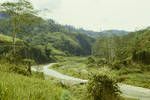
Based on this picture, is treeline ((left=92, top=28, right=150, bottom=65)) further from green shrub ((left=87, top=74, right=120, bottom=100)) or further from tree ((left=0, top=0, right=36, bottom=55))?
green shrub ((left=87, top=74, right=120, bottom=100))

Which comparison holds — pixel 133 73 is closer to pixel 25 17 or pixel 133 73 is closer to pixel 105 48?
pixel 25 17

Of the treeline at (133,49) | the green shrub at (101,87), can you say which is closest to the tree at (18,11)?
the green shrub at (101,87)

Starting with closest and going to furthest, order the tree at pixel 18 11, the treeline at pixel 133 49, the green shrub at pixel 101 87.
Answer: the green shrub at pixel 101 87 < the tree at pixel 18 11 < the treeline at pixel 133 49

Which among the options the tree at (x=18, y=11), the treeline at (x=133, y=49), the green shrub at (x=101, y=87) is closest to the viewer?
the green shrub at (x=101, y=87)

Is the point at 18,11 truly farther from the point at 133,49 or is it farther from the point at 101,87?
the point at 133,49

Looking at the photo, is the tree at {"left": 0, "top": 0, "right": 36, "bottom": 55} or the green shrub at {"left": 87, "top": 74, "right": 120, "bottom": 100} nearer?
the green shrub at {"left": 87, "top": 74, "right": 120, "bottom": 100}

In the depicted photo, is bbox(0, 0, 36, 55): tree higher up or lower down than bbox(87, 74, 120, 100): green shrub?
higher up

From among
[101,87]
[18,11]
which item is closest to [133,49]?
[18,11]

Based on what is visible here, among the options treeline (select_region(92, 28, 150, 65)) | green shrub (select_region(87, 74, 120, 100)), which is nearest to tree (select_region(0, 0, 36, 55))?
green shrub (select_region(87, 74, 120, 100))

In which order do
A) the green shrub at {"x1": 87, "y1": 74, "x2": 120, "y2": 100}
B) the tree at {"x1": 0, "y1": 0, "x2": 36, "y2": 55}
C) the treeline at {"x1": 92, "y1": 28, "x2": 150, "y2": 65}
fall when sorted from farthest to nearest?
the treeline at {"x1": 92, "y1": 28, "x2": 150, "y2": 65} < the tree at {"x1": 0, "y1": 0, "x2": 36, "y2": 55} < the green shrub at {"x1": 87, "y1": 74, "x2": 120, "y2": 100}

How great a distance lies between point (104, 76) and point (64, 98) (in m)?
14.9

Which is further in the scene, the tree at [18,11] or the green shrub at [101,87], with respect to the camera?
the tree at [18,11]

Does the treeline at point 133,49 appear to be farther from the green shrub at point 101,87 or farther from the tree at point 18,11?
the green shrub at point 101,87

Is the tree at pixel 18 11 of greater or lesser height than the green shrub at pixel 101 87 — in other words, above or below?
above
